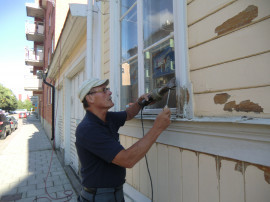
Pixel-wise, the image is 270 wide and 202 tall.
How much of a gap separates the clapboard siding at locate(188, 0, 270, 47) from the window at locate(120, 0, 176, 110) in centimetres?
31

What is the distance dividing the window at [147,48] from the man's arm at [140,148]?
0.39m

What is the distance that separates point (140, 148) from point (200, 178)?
49 centimetres

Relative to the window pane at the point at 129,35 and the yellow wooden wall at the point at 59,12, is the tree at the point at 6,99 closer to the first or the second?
the yellow wooden wall at the point at 59,12

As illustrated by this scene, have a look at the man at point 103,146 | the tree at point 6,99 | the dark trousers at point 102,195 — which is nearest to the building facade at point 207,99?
the man at point 103,146

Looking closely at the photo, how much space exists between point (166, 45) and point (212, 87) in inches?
29.0

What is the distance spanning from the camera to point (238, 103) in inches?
44.5

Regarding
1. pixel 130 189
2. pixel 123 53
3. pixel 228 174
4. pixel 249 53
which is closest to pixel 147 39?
pixel 123 53

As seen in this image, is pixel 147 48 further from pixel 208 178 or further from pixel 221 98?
pixel 208 178

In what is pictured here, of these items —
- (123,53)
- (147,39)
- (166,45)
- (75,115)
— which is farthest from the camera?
(75,115)

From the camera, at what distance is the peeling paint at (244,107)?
40.9 inches

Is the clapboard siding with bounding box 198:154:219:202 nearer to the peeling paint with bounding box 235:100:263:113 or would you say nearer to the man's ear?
the peeling paint with bounding box 235:100:263:113

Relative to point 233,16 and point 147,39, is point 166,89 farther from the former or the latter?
point 147,39

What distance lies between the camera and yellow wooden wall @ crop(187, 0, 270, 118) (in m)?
1.01

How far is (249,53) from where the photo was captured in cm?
107
